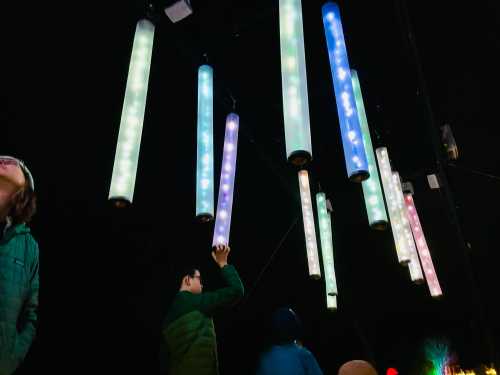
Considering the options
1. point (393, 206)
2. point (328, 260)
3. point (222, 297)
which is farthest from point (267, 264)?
point (222, 297)

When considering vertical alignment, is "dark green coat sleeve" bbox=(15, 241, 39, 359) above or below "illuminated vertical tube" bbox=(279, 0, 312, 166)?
below

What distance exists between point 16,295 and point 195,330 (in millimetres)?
2138

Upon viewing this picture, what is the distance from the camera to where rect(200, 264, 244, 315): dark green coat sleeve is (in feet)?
13.6

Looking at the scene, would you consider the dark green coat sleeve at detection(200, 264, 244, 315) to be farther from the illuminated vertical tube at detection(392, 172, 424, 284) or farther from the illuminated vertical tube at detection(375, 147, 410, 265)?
the illuminated vertical tube at detection(392, 172, 424, 284)

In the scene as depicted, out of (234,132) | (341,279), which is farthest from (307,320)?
(234,132)

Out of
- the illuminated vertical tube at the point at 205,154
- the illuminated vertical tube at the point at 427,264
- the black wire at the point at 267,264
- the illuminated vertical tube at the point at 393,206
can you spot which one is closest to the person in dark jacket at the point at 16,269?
the illuminated vertical tube at the point at 205,154

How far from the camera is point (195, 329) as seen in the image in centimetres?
396

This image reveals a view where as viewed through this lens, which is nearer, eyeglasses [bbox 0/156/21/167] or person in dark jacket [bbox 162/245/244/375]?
eyeglasses [bbox 0/156/21/167]

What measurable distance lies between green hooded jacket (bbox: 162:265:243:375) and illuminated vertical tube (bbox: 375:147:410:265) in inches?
105

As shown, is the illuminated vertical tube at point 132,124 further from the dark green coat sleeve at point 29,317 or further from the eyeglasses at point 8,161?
the dark green coat sleeve at point 29,317

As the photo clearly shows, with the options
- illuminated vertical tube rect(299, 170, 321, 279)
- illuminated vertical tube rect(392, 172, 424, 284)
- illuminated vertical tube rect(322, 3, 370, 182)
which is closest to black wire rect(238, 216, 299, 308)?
illuminated vertical tube rect(299, 170, 321, 279)

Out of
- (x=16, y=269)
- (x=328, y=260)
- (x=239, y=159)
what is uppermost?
(x=239, y=159)

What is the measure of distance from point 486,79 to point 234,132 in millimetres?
4771

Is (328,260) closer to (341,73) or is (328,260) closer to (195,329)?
(195,329)
